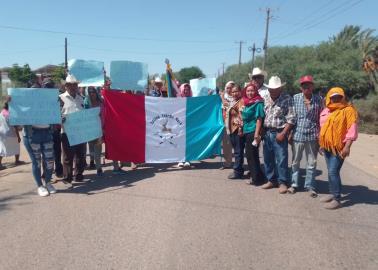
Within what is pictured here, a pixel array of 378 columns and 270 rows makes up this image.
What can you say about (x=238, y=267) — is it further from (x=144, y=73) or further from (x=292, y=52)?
(x=292, y=52)

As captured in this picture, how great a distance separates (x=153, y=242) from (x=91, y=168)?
4499 mm

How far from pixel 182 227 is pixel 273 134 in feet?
8.13

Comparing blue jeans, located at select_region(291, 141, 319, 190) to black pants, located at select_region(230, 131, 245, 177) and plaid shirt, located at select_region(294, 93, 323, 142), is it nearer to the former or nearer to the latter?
plaid shirt, located at select_region(294, 93, 323, 142)

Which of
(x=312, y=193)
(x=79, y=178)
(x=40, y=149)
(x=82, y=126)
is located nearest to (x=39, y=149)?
(x=40, y=149)

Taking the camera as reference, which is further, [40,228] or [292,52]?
[292,52]

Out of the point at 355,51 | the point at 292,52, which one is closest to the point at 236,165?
the point at 355,51

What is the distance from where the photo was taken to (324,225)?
201 inches

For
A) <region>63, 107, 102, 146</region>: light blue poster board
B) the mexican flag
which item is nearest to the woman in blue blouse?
the mexican flag

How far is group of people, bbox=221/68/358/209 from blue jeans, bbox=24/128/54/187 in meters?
3.25

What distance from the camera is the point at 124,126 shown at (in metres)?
8.16

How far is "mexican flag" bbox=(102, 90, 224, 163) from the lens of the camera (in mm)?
8062

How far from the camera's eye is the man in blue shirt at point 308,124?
6.31 metres

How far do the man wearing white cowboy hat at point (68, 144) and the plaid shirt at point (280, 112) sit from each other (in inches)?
131

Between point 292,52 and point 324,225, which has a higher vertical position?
point 292,52
